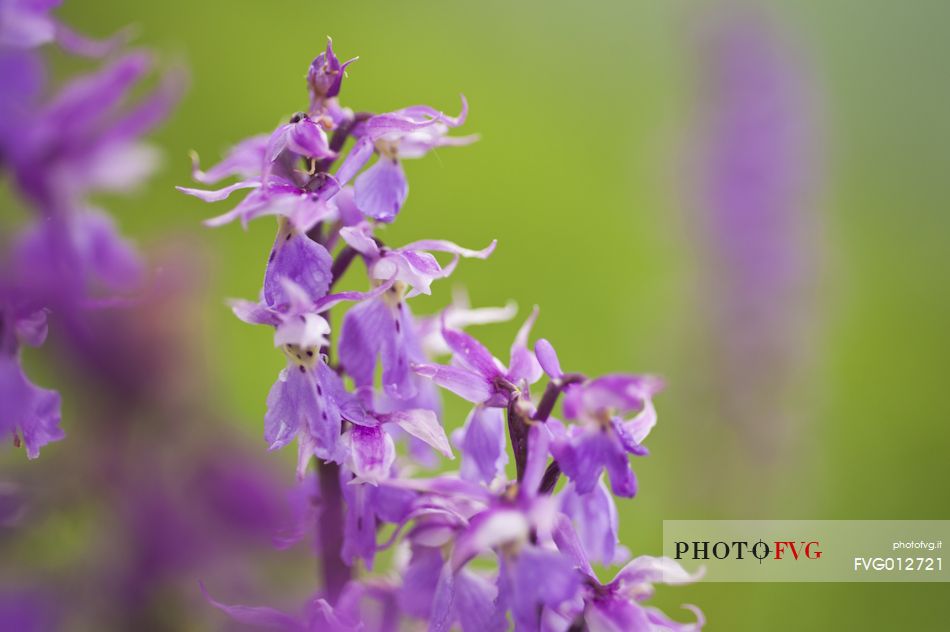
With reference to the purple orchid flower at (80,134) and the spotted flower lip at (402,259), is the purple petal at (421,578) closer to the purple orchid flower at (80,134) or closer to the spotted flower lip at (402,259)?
the spotted flower lip at (402,259)

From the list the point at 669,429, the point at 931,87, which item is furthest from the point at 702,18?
the point at 931,87

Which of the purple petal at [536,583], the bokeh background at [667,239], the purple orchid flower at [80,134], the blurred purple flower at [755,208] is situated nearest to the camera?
the purple petal at [536,583]

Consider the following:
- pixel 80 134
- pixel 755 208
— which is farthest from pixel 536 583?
pixel 755 208

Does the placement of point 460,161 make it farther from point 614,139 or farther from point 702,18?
point 702,18

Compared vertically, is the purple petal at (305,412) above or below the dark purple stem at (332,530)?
above

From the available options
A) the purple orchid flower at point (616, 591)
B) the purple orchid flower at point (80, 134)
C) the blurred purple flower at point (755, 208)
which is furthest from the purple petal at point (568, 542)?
the blurred purple flower at point (755, 208)

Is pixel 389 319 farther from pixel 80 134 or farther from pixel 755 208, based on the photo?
pixel 755 208
